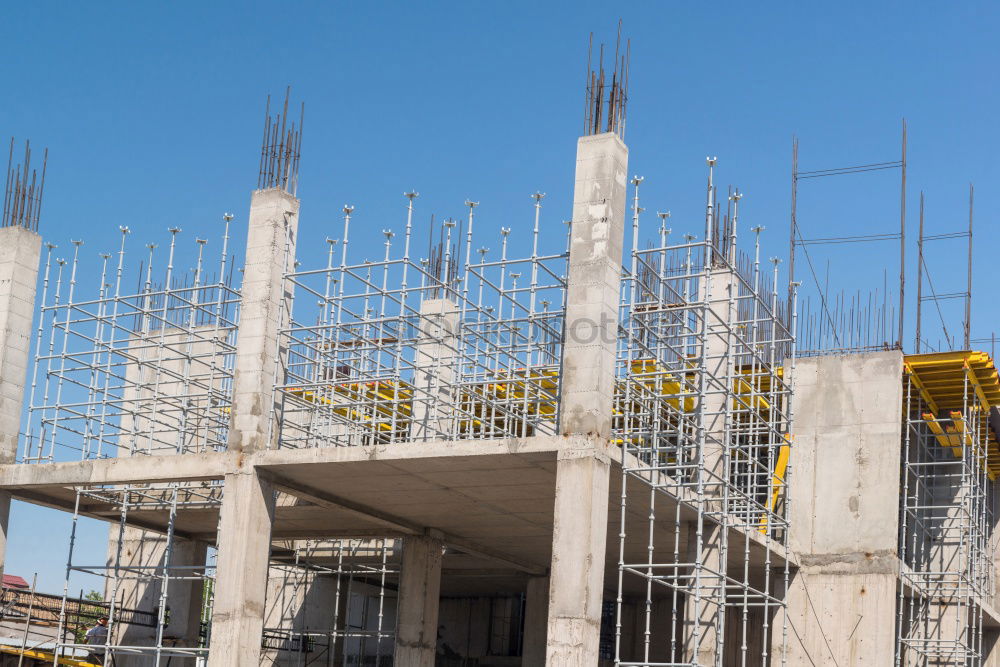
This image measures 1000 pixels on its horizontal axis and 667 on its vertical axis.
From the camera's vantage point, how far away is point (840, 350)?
76.2 ft

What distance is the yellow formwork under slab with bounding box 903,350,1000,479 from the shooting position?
2267 centimetres

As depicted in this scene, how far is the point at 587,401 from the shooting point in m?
16.3

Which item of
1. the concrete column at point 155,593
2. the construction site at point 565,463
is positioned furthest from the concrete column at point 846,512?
the concrete column at point 155,593

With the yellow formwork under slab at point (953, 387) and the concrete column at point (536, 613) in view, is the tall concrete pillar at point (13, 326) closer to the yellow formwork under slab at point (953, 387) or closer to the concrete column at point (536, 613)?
the concrete column at point (536, 613)

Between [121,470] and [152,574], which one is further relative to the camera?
[152,574]

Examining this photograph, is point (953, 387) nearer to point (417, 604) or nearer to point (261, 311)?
point (417, 604)

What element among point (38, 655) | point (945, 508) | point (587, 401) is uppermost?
point (587, 401)

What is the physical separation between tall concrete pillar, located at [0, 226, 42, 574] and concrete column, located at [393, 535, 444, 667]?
6.72 metres

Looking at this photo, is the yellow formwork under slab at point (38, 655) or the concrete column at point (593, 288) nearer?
the concrete column at point (593, 288)

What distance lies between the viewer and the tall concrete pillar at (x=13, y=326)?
21266 mm

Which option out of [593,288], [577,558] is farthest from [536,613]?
[593,288]

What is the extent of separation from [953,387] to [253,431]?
1292cm

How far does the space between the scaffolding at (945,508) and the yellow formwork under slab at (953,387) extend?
0.02 meters

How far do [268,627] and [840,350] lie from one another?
1513 cm
